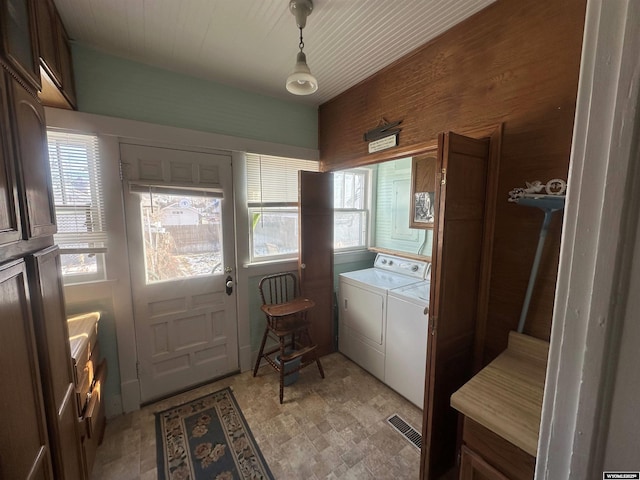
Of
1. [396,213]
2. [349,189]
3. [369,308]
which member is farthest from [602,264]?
[349,189]

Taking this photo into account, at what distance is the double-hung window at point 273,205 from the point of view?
259 cm

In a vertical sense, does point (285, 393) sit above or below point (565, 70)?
below

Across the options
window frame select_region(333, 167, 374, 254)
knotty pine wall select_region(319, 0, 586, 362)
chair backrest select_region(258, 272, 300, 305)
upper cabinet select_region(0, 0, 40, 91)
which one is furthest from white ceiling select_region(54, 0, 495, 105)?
chair backrest select_region(258, 272, 300, 305)

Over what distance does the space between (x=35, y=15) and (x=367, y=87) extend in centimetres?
202

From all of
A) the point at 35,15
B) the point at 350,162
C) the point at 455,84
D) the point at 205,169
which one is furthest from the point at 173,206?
the point at 455,84

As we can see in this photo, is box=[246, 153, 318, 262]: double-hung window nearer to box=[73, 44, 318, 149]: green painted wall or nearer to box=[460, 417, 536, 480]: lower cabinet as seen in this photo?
box=[73, 44, 318, 149]: green painted wall

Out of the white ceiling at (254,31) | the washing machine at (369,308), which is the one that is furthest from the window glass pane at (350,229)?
the white ceiling at (254,31)

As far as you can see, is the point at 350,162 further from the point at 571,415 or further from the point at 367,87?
the point at 571,415

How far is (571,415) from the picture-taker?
44cm

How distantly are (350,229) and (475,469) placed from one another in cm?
254

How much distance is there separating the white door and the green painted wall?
275 mm

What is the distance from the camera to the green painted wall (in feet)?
6.12

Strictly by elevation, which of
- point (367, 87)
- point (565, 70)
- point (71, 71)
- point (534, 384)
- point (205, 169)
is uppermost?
point (367, 87)

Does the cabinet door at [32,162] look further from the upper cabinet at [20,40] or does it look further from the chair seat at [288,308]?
the chair seat at [288,308]
